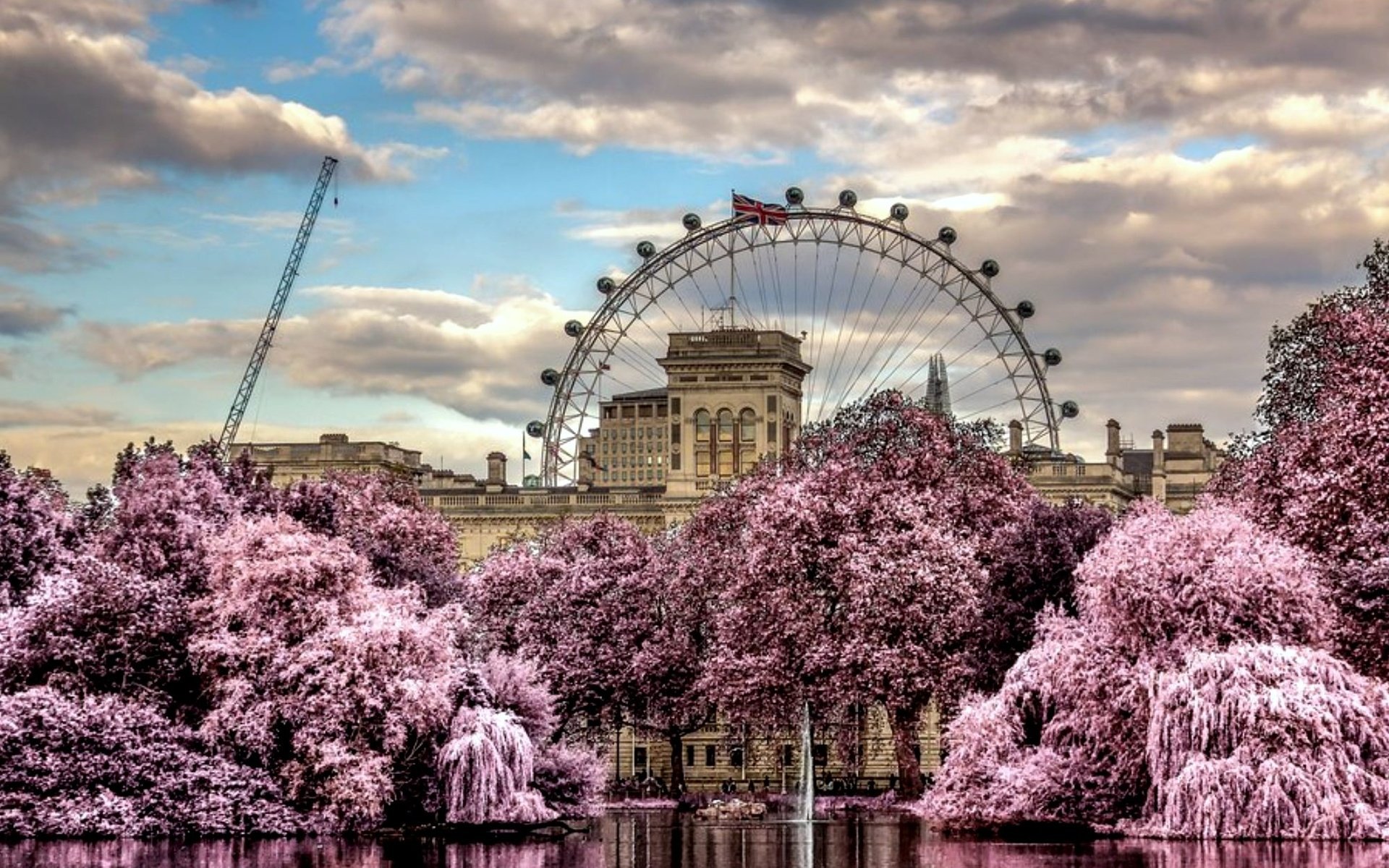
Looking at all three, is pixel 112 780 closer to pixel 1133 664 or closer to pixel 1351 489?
pixel 1133 664

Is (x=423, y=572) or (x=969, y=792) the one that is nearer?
(x=969, y=792)

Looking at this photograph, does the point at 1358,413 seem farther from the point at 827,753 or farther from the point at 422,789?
the point at 827,753

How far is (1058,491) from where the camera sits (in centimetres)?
19438

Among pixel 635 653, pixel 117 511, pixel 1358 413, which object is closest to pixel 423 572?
pixel 635 653

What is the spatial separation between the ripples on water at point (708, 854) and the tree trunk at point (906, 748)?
1996 cm

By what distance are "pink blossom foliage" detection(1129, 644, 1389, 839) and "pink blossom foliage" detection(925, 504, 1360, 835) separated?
139 mm

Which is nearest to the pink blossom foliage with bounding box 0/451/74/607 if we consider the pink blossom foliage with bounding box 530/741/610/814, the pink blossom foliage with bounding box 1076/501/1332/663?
the pink blossom foliage with bounding box 530/741/610/814

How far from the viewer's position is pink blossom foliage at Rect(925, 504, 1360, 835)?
74.8m

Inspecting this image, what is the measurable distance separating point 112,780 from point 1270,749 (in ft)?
120

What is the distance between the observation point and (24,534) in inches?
3529

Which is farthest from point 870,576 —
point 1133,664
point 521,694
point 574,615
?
point 574,615

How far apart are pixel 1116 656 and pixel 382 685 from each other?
24.2 meters

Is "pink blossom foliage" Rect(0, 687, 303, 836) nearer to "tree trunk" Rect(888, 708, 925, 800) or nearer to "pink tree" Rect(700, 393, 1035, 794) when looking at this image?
"pink tree" Rect(700, 393, 1035, 794)

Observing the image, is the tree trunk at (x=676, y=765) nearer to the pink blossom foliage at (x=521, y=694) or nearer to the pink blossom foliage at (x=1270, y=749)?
the pink blossom foliage at (x=521, y=694)
